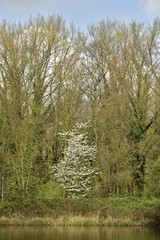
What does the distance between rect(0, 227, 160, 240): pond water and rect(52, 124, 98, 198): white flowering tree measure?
7.85 meters

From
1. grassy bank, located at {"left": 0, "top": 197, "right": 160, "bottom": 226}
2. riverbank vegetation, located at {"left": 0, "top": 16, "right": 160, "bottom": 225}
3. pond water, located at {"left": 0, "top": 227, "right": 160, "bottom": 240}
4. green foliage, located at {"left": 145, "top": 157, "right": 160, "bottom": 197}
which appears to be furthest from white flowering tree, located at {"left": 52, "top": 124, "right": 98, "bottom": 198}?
pond water, located at {"left": 0, "top": 227, "right": 160, "bottom": 240}

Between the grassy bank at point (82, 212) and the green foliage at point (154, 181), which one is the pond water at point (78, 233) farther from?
the green foliage at point (154, 181)

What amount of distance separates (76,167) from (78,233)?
11.4 meters

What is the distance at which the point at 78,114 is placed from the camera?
144 ft

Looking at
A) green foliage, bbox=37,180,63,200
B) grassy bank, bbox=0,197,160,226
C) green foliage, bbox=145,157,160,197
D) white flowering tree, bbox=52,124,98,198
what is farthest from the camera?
white flowering tree, bbox=52,124,98,198

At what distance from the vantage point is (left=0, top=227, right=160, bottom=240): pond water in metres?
26.7

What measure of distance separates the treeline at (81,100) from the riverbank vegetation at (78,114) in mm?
83

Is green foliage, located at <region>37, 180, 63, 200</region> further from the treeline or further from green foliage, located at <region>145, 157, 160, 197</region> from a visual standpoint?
green foliage, located at <region>145, 157, 160, 197</region>

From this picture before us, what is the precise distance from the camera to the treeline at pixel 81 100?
39625 millimetres

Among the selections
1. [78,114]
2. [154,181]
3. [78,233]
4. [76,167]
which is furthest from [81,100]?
[78,233]

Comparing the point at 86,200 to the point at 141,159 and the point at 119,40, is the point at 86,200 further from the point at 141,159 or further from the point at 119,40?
the point at 119,40

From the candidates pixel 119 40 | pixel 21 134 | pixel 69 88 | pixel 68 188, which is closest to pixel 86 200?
pixel 68 188

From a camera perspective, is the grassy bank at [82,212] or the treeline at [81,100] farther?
the treeline at [81,100]

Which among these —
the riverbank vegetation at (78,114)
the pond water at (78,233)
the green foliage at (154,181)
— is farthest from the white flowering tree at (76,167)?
the pond water at (78,233)
